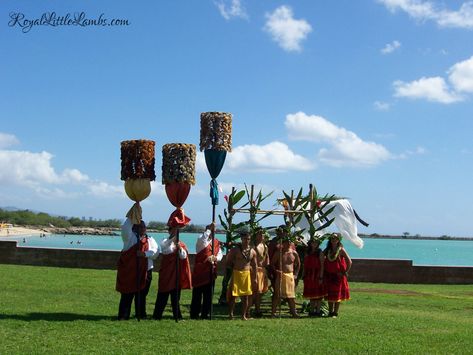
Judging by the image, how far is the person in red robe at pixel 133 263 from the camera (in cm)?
1038

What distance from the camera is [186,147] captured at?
10.6 m

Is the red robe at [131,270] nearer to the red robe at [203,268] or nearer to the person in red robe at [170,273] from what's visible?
the person in red robe at [170,273]

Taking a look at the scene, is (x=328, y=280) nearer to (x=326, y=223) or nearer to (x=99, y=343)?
(x=326, y=223)

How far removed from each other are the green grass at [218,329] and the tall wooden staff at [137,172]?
1.50 m

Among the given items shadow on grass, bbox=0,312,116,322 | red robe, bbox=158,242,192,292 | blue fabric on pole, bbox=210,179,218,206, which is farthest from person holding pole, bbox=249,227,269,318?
shadow on grass, bbox=0,312,116,322

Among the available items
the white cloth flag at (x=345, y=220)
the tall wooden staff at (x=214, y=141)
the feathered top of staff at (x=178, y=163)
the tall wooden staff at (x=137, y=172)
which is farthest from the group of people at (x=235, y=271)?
the white cloth flag at (x=345, y=220)

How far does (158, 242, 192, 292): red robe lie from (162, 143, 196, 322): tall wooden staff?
11 centimetres

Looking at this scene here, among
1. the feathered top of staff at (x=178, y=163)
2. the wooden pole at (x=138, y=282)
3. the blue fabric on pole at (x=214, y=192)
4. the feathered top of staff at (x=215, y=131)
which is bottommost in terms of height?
the wooden pole at (x=138, y=282)

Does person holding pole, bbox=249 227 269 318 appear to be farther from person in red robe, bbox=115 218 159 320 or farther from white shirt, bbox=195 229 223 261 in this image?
person in red robe, bbox=115 218 159 320

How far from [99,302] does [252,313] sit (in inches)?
120

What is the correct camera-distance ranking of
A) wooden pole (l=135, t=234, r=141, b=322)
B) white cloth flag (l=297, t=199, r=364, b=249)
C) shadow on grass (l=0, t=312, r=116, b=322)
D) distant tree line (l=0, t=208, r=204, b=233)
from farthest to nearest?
1. distant tree line (l=0, t=208, r=204, b=233)
2. white cloth flag (l=297, t=199, r=364, b=249)
3. wooden pole (l=135, t=234, r=141, b=322)
4. shadow on grass (l=0, t=312, r=116, b=322)

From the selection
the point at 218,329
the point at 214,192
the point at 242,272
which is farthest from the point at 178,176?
the point at 218,329

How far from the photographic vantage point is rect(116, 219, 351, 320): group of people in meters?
10.5

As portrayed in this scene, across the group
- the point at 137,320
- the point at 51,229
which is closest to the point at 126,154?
the point at 137,320
